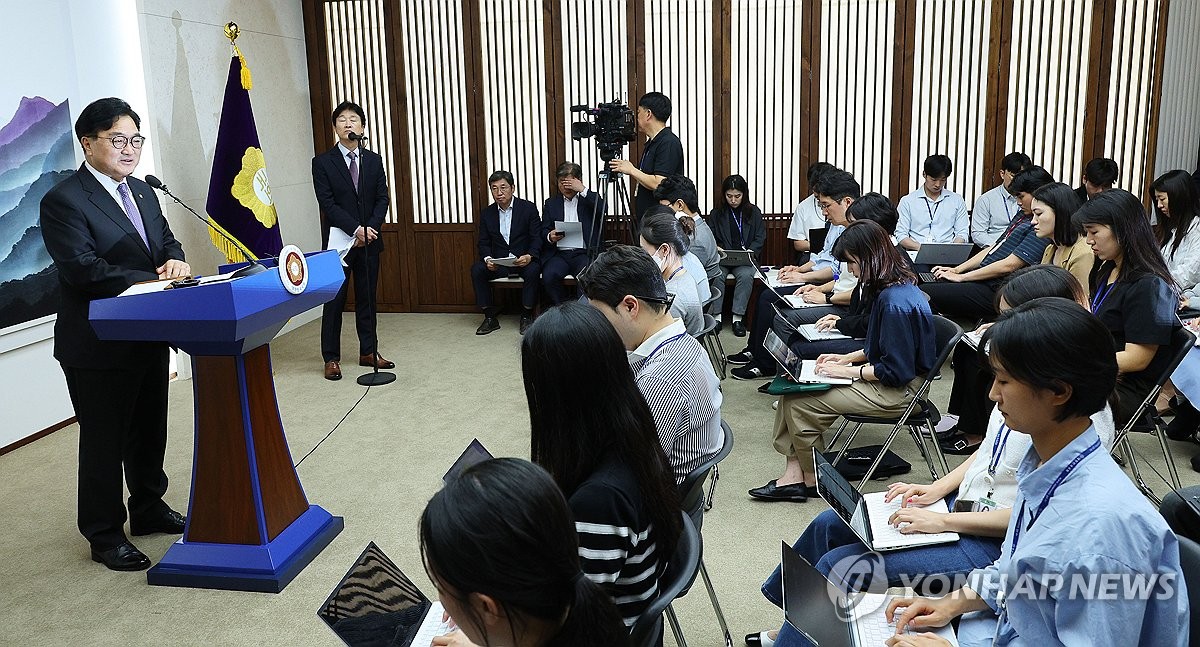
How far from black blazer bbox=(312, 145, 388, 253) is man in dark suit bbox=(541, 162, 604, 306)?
5.33 ft

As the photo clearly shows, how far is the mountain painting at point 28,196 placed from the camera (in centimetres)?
498

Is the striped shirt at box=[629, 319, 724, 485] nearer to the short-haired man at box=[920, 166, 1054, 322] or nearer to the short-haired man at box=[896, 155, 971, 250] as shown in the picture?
the short-haired man at box=[920, 166, 1054, 322]

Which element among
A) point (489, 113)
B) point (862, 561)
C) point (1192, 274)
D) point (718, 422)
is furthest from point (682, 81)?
point (862, 561)

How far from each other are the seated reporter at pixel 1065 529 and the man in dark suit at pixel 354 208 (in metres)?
5.11

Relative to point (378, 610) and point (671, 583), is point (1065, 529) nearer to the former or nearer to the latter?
point (671, 583)

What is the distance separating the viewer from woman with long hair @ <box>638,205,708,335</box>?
4.57 metres

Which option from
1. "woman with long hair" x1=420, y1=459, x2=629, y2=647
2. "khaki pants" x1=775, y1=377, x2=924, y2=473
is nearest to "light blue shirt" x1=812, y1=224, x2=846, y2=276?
"khaki pants" x1=775, y1=377, x2=924, y2=473

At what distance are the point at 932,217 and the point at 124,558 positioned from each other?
6050mm

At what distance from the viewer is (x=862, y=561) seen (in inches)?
92.8

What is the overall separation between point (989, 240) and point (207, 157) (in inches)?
235

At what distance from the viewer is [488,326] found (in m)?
7.72

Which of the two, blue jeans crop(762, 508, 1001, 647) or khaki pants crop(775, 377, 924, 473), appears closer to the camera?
blue jeans crop(762, 508, 1001, 647)

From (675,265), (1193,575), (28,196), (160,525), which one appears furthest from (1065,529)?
(28,196)

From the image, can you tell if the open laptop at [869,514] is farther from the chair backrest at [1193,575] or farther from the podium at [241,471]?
the podium at [241,471]
